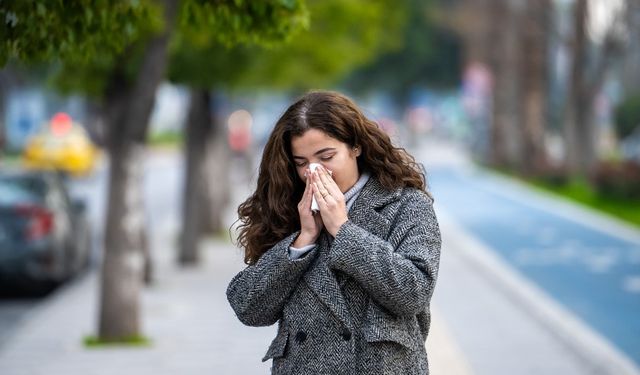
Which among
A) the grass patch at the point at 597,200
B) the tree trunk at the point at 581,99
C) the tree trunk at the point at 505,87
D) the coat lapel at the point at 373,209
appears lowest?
the coat lapel at the point at 373,209

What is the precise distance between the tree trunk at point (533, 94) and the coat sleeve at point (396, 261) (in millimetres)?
31185

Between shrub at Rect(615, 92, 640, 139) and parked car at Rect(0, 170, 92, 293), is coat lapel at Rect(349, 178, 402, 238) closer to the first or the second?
parked car at Rect(0, 170, 92, 293)

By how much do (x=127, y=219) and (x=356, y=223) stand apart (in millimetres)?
6691

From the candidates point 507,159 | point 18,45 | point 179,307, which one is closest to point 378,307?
point 18,45

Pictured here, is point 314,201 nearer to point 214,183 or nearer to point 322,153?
point 322,153

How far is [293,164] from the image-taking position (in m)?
3.86

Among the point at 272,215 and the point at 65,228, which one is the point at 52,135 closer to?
the point at 65,228

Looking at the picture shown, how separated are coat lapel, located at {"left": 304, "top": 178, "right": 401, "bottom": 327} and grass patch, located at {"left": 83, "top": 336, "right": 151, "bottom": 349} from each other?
21.2 ft

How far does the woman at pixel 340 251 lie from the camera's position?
3639mm

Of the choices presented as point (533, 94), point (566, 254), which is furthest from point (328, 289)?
point (533, 94)

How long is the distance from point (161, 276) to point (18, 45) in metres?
9.21

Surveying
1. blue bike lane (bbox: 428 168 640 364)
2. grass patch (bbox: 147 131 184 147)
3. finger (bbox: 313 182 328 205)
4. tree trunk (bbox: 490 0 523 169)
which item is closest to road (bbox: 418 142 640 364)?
blue bike lane (bbox: 428 168 640 364)

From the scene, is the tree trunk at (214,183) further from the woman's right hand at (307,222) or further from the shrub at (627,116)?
the shrub at (627,116)

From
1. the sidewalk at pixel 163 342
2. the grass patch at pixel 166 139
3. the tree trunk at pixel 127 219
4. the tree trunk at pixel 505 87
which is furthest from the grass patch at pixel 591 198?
the grass patch at pixel 166 139
